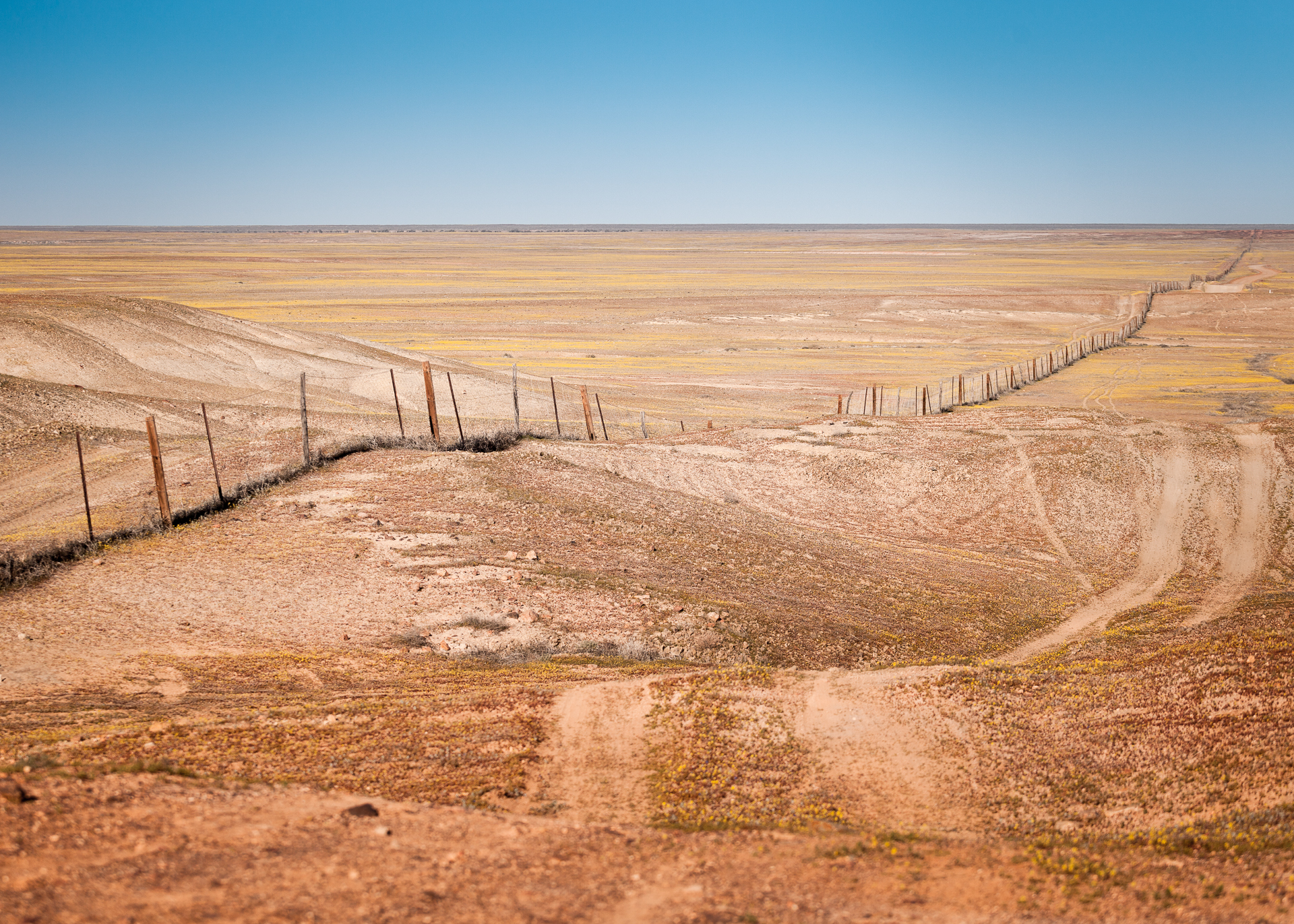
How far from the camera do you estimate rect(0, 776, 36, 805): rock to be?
7164 mm

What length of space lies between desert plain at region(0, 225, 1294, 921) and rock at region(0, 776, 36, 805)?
0.02 meters

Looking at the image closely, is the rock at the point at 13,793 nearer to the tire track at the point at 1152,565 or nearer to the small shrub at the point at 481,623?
the small shrub at the point at 481,623

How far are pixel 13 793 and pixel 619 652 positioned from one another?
8610mm

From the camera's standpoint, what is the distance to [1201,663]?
11.9 meters

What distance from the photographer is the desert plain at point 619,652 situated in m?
7.06

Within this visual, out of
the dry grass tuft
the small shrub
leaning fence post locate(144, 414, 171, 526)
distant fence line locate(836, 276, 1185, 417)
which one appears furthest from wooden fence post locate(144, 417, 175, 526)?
distant fence line locate(836, 276, 1185, 417)

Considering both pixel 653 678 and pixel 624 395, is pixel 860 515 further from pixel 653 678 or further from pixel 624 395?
pixel 624 395

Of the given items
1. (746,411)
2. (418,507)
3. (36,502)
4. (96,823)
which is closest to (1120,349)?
(746,411)

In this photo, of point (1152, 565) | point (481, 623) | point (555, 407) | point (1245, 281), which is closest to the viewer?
point (481, 623)

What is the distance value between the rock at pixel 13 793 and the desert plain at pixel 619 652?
0.07ft

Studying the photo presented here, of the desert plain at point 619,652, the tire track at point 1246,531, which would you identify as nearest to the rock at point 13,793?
the desert plain at point 619,652

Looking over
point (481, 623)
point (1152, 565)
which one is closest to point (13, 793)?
point (481, 623)

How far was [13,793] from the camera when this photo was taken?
7.21 metres

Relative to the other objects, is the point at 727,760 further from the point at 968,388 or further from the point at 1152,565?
the point at 968,388
